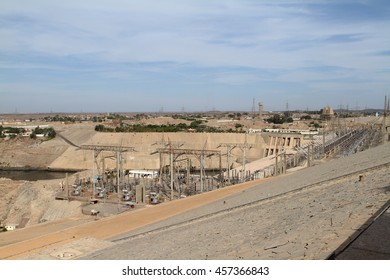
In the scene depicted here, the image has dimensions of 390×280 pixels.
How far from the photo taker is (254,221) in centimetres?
1100

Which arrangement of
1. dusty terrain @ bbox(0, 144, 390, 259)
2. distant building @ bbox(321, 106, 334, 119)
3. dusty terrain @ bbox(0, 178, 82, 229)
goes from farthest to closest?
distant building @ bbox(321, 106, 334, 119)
dusty terrain @ bbox(0, 178, 82, 229)
dusty terrain @ bbox(0, 144, 390, 259)

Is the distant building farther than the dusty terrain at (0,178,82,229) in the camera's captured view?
Yes

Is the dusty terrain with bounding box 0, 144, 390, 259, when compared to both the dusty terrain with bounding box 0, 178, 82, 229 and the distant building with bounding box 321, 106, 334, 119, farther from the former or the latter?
the distant building with bounding box 321, 106, 334, 119

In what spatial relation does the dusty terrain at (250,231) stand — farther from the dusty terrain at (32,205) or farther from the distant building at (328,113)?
the distant building at (328,113)

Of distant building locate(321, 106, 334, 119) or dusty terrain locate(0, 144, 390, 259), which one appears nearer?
dusty terrain locate(0, 144, 390, 259)

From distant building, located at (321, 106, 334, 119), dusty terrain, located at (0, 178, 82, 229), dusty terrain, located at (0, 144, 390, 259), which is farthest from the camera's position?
distant building, located at (321, 106, 334, 119)

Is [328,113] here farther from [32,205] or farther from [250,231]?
[250,231]

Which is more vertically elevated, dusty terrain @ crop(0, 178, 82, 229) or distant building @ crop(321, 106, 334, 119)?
distant building @ crop(321, 106, 334, 119)

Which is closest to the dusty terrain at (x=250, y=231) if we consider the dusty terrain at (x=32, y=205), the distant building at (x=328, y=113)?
the dusty terrain at (x=32, y=205)

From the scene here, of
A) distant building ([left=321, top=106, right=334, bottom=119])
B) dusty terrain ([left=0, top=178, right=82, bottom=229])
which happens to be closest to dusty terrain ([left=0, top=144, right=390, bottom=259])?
dusty terrain ([left=0, top=178, right=82, bottom=229])

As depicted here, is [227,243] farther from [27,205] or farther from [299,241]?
[27,205]

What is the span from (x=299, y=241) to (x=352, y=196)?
4.17m

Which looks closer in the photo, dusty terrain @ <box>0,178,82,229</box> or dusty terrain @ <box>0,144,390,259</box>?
dusty terrain @ <box>0,144,390,259</box>

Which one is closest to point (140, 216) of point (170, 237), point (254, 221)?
point (170, 237)
